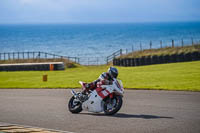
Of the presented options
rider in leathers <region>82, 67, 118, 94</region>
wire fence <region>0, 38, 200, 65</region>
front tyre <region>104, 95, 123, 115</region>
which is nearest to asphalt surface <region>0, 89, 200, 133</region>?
front tyre <region>104, 95, 123, 115</region>

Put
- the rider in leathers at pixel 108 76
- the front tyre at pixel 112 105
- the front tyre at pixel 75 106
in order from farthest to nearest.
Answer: the front tyre at pixel 75 106, the rider in leathers at pixel 108 76, the front tyre at pixel 112 105

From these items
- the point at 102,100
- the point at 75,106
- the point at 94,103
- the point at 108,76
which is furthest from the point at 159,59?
the point at 108,76

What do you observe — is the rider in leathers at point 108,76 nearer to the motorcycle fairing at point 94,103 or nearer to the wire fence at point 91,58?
the motorcycle fairing at point 94,103

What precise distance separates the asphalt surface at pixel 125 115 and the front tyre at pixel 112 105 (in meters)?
0.20

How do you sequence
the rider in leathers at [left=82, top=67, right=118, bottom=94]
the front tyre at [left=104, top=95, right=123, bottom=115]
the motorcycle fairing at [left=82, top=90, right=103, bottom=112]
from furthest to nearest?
the motorcycle fairing at [left=82, top=90, right=103, bottom=112] < the rider in leathers at [left=82, top=67, right=118, bottom=94] < the front tyre at [left=104, top=95, right=123, bottom=115]

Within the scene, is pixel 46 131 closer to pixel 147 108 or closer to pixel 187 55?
pixel 147 108

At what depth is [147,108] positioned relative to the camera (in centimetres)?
1319

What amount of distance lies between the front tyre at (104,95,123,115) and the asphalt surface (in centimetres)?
20

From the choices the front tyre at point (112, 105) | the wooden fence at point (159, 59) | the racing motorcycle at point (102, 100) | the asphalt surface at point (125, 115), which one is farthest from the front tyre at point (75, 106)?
the wooden fence at point (159, 59)

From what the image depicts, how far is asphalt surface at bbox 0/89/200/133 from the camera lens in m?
9.95

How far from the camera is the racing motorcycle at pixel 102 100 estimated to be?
11.6m

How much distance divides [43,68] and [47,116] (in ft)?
89.5

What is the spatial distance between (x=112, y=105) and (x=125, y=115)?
52cm

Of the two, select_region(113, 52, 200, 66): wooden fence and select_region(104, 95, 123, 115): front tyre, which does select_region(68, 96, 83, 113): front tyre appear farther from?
select_region(113, 52, 200, 66): wooden fence
